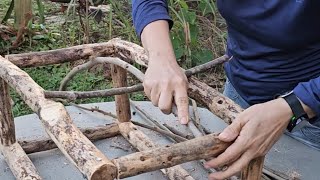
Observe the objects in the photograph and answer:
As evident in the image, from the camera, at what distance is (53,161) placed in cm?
130

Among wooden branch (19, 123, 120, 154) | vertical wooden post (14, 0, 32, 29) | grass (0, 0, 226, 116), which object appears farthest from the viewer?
vertical wooden post (14, 0, 32, 29)

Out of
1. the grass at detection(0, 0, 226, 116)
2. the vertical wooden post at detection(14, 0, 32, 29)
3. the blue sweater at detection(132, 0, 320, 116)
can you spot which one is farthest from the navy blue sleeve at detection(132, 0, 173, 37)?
the vertical wooden post at detection(14, 0, 32, 29)

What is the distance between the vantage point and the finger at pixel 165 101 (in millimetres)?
942

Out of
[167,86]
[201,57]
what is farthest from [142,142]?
[201,57]

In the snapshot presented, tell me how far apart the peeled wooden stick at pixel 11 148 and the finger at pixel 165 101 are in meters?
0.36

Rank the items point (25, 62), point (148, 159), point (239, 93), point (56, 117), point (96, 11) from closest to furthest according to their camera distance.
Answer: point (148, 159) < point (56, 117) < point (25, 62) < point (239, 93) < point (96, 11)

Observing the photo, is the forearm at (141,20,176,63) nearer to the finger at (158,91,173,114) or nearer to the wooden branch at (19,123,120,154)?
the finger at (158,91,173,114)

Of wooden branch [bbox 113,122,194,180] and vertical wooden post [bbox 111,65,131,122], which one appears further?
vertical wooden post [bbox 111,65,131,122]

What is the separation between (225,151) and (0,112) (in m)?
0.58

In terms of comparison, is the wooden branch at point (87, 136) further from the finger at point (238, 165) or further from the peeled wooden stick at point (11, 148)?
the finger at point (238, 165)

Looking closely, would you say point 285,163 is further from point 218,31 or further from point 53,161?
point 218,31

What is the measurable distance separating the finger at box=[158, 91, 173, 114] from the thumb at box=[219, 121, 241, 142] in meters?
0.13

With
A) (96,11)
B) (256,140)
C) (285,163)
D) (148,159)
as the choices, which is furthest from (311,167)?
(96,11)

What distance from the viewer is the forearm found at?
3.42 feet
